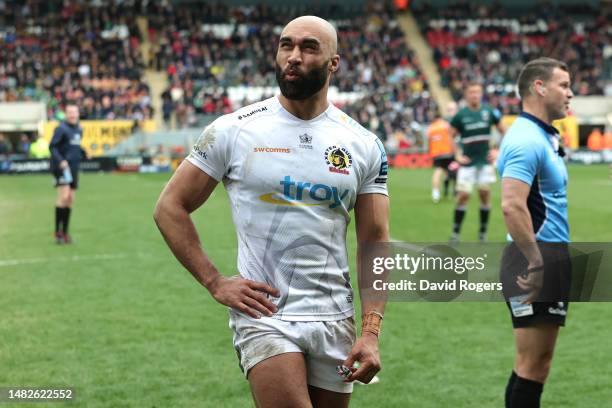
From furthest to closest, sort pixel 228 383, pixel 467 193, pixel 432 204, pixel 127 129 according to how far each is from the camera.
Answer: pixel 127 129, pixel 432 204, pixel 467 193, pixel 228 383

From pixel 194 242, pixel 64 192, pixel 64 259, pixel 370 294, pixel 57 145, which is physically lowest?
pixel 64 259

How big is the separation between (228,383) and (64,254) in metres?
7.51

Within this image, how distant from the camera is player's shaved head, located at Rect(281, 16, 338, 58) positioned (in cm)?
358

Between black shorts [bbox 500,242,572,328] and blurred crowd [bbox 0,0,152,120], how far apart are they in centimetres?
3562

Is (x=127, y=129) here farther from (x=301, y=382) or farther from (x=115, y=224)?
(x=301, y=382)

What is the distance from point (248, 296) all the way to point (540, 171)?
2080mm

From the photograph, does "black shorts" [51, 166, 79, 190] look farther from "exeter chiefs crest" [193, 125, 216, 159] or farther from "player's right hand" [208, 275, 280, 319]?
"player's right hand" [208, 275, 280, 319]

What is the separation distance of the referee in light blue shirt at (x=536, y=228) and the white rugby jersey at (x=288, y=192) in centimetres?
142

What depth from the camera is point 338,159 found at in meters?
3.69

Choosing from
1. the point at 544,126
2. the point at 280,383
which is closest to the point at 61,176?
the point at 544,126

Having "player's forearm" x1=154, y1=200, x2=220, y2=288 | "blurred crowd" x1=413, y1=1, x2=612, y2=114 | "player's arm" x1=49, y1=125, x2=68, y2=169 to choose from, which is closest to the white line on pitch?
"player's arm" x1=49, y1=125, x2=68, y2=169

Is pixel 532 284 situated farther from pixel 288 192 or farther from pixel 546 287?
pixel 288 192

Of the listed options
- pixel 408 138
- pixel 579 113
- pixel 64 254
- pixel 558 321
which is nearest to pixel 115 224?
pixel 64 254

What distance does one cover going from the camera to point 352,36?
173 feet
